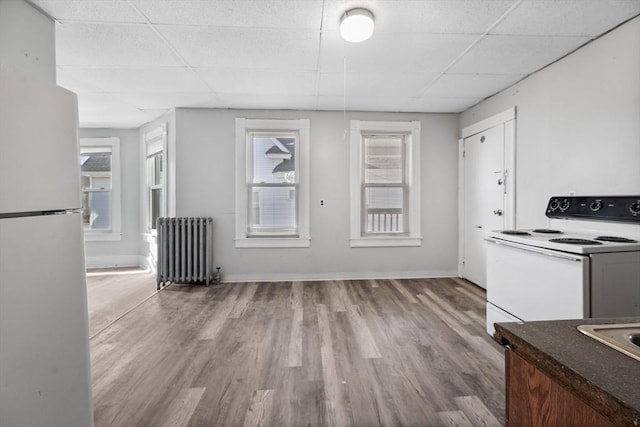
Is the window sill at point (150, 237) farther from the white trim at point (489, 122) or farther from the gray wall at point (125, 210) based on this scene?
the white trim at point (489, 122)

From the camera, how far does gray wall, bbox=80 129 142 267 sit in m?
5.01

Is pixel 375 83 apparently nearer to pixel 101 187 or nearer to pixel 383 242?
pixel 383 242

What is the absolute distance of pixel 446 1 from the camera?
1.87 meters

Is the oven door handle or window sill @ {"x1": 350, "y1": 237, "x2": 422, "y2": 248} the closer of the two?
the oven door handle

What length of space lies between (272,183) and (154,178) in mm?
2049

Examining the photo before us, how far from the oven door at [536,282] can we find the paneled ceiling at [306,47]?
1.60m

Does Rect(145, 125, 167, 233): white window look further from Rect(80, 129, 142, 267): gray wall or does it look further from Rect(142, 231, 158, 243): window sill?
Rect(80, 129, 142, 267): gray wall

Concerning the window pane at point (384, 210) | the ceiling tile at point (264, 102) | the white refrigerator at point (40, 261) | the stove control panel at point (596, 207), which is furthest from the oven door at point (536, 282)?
the ceiling tile at point (264, 102)

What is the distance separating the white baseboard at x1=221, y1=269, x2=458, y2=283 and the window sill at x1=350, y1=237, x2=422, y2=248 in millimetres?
401

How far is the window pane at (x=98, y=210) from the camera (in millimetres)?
5055

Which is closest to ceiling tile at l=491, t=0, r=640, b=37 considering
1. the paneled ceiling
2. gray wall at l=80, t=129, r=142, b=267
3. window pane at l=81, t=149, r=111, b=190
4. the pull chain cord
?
the paneled ceiling

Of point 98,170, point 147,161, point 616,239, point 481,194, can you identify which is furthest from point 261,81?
point 98,170

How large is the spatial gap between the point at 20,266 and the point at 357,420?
61.7 inches

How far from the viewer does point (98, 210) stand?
16.7 ft
